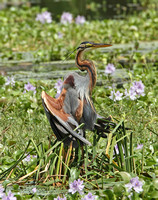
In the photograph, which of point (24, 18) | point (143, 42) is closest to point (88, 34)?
point (143, 42)

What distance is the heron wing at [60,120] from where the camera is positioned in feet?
6.80

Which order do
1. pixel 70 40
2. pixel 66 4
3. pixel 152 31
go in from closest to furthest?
pixel 70 40 → pixel 152 31 → pixel 66 4

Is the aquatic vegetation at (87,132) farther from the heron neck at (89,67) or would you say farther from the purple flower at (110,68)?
the heron neck at (89,67)

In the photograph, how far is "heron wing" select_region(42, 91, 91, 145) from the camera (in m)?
2.07

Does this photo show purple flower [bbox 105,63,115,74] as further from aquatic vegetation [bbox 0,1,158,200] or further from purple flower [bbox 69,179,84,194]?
purple flower [bbox 69,179,84,194]

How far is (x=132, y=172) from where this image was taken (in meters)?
2.21

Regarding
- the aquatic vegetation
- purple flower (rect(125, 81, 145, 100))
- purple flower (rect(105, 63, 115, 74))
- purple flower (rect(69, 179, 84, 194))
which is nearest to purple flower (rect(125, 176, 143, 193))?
the aquatic vegetation

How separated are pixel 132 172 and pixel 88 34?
17.1ft

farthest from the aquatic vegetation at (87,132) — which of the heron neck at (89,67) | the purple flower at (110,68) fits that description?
the heron neck at (89,67)

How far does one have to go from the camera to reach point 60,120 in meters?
2.09

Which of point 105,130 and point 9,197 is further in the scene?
point 105,130

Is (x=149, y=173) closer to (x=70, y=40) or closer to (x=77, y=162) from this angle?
(x=77, y=162)

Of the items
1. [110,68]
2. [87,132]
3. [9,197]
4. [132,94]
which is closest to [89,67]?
[9,197]

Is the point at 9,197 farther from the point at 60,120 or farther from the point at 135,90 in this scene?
the point at 135,90
